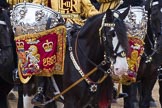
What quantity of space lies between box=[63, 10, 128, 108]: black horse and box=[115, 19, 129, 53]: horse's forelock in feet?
0.87

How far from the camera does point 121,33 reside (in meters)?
5.41

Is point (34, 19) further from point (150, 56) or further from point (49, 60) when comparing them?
point (150, 56)

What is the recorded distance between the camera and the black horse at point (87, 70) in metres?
5.82

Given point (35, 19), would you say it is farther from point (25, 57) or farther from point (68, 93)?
point (68, 93)

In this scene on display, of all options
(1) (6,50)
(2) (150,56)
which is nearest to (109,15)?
(1) (6,50)

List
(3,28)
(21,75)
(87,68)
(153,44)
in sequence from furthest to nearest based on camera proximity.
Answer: (153,44) < (3,28) < (21,75) < (87,68)

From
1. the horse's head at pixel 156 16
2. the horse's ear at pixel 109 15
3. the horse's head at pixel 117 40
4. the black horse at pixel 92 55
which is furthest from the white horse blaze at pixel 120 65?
the horse's head at pixel 156 16

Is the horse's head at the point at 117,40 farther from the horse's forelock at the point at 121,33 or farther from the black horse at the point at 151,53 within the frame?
the black horse at the point at 151,53

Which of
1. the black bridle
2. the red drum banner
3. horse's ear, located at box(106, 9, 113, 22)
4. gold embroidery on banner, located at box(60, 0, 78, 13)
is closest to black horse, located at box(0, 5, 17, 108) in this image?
gold embroidery on banner, located at box(60, 0, 78, 13)

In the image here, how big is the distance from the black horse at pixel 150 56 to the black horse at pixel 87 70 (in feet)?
6.28

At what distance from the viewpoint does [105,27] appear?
5500mm

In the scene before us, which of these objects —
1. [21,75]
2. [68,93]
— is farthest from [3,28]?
[68,93]

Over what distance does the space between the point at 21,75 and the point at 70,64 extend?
67 cm

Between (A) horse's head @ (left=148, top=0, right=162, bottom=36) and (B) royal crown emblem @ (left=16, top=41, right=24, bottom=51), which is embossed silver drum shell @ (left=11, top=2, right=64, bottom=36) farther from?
(A) horse's head @ (left=148, top=0, right=162, bottom=36)
